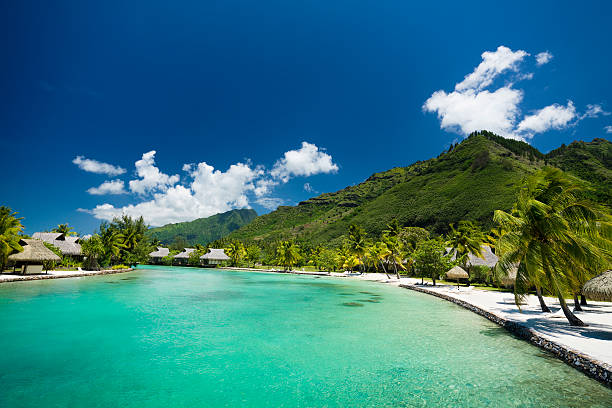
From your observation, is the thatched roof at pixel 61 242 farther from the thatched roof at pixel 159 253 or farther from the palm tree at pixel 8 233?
the thatched roof at pixel 159 253

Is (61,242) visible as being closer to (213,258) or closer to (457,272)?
(213,258)

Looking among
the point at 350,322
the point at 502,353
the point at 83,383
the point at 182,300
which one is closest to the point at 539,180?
the point at 502,353

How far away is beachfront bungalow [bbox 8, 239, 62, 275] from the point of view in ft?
84.9

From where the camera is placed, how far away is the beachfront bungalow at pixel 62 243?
37750mm

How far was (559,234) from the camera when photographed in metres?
9.70

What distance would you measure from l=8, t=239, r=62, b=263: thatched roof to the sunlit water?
1575 centimetres

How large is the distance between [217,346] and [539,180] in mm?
12774

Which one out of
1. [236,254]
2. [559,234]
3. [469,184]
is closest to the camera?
[559,234]

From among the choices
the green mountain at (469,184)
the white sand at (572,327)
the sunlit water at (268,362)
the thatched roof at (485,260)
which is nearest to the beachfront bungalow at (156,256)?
the green mountain at (469,184)

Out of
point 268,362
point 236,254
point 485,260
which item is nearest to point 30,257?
point 268,362

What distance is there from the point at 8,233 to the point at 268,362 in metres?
28.2

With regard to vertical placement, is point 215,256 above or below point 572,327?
above

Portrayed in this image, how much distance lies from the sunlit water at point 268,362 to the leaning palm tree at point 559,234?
263cm

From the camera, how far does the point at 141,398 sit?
5.92 metres
